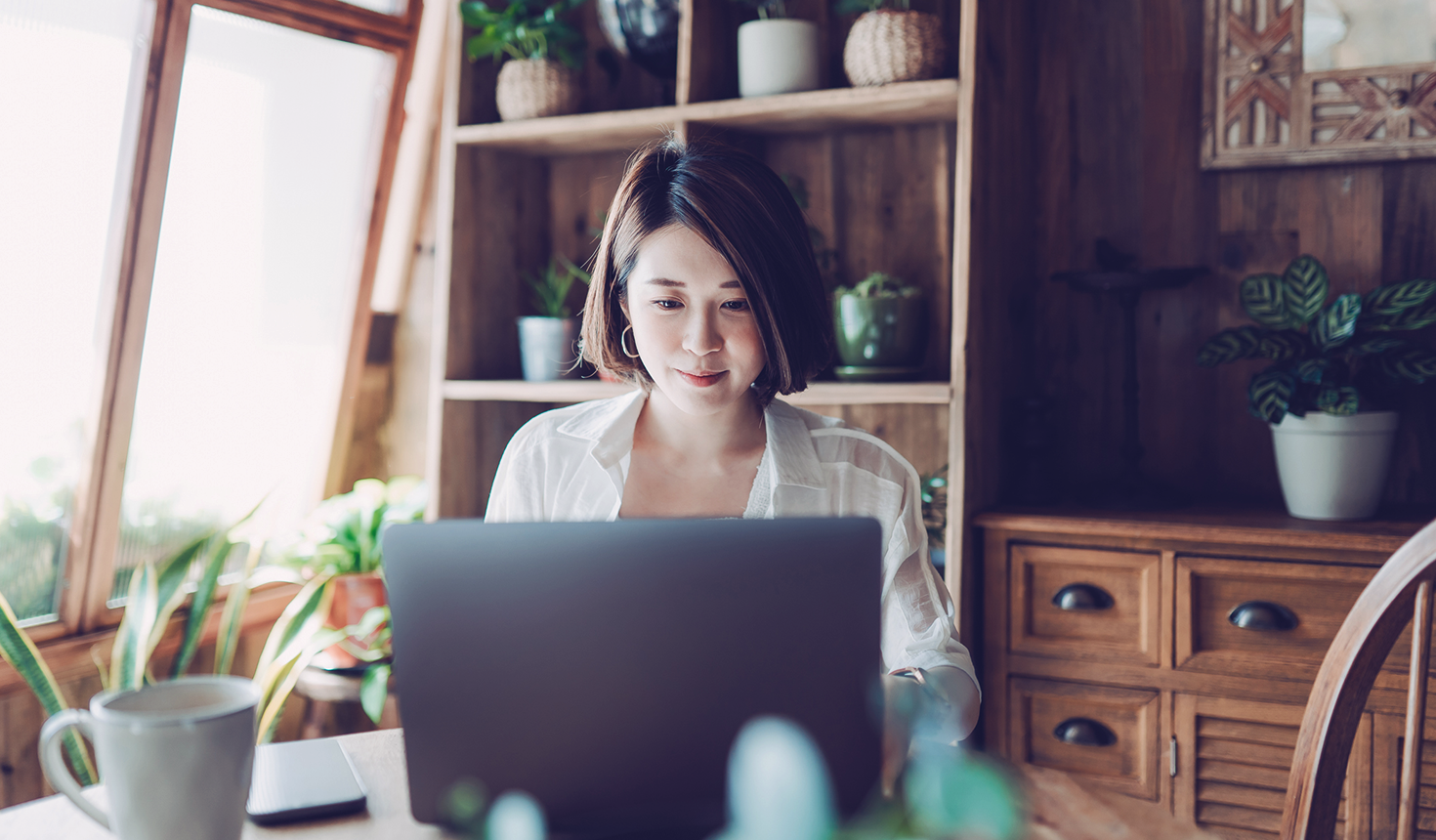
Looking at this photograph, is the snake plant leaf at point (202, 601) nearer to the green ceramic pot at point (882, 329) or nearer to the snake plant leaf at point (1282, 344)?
the green ceramic pot at point (882, 329)

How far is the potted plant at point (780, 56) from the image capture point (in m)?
2.06

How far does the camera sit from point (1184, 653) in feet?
5.85

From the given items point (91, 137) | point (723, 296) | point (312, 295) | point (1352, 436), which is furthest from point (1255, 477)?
point (91, 137)

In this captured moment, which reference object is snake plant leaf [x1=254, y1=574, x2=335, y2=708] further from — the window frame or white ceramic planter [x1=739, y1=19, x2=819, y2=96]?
white ceramic planter [x1=739, y1=19, x2=819, y2=96]

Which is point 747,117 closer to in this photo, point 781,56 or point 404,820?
point 781,56

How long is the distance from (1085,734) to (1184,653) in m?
0.23

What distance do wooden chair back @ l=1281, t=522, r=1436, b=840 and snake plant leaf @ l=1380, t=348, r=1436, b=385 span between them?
1.01 metres

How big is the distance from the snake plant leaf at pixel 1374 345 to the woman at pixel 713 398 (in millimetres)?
941

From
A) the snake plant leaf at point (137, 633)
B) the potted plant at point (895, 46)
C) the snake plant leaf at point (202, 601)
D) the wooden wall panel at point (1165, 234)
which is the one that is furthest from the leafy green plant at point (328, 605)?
the wooden wall panel at point (1165, 234)

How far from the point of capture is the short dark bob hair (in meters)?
1.26

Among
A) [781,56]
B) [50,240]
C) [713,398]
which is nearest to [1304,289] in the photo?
[781,56]

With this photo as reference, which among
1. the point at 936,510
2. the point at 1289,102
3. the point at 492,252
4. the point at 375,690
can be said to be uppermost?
the point at 1289,102

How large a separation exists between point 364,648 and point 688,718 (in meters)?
1.92

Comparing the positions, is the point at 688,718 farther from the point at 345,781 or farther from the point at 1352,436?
the point at 1352,436
